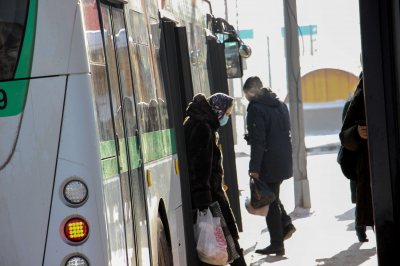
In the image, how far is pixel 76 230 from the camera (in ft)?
9.04

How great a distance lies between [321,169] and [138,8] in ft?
42.5

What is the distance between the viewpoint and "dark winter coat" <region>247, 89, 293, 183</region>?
653 cm

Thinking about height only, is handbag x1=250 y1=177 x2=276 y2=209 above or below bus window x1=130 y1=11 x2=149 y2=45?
below

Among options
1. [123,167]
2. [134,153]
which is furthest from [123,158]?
[134,153]

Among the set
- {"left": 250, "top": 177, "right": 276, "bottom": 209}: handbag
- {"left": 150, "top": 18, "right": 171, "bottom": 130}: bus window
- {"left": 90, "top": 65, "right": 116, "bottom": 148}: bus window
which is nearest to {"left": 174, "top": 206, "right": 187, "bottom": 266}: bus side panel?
{"left": 150, "top": 18, "right": 171, "bottom": 130}: bus window

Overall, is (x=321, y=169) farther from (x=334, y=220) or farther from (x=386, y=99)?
(x=386, y=99)

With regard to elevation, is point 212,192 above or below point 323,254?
above

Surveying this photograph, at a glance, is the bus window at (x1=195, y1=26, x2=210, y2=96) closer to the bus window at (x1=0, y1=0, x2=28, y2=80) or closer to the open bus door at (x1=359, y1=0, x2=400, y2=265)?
the bus window at (x1=0, y1=0, x2=28, y2=80)

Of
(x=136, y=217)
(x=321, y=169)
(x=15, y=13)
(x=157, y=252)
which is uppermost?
(x=15, y=13)

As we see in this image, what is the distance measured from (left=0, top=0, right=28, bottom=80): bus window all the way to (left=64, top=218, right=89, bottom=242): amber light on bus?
819 mm

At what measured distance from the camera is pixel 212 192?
5270 mm

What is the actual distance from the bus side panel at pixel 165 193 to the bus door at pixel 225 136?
2.67 metres

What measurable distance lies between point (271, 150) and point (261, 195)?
23.4 inches

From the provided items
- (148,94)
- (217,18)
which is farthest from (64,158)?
(217,18)
